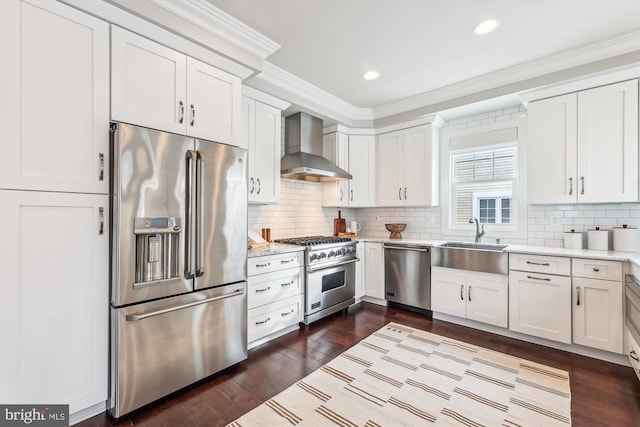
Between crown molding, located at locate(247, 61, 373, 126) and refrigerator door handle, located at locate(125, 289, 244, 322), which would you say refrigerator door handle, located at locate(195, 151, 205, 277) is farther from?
crown molding, located at locate(247, 61, 373, 126)

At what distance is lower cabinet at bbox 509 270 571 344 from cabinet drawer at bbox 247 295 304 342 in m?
2.27

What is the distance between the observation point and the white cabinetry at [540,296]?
2740 millimetres

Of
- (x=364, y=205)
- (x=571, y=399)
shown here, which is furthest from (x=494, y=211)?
(x=571, y=399)

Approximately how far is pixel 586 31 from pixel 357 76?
206 centimetres

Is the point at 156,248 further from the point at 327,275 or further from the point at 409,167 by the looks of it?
the point at 409,167

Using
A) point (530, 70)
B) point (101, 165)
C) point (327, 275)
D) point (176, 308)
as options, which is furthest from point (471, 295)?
point (101, 165)

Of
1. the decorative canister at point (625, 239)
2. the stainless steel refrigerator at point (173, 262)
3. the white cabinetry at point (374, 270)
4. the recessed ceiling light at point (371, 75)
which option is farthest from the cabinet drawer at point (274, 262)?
the decorative canister at point (625, 239)

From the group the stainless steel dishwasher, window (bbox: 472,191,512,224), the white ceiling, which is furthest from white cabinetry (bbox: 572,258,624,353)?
the white ceiling

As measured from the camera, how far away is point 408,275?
384cm

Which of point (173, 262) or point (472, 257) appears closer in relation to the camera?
point (173, 262)

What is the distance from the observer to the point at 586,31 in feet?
8.19

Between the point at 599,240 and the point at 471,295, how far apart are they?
1334 millimetres

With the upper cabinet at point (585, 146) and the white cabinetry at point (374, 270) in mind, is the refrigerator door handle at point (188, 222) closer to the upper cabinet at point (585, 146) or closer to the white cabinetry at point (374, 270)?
the white cabinetry at point (374, 270)

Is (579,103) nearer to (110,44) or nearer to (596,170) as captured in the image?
(596,170)
